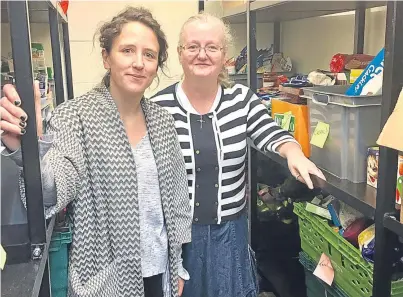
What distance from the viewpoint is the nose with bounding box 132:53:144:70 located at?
4.08ft

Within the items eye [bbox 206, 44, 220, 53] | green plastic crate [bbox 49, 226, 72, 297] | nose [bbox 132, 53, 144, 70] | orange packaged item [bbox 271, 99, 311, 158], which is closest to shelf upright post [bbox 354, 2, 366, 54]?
orange packaged item [bbox 271, 99, 311, 158]

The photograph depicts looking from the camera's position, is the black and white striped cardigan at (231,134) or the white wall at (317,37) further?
the white wall at (317,37)

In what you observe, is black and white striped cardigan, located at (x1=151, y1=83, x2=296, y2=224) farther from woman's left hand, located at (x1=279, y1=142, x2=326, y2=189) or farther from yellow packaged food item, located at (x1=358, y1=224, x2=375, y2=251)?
yellow packaged food item, located at (x1=358, y1=224, x2=375, y2=251)

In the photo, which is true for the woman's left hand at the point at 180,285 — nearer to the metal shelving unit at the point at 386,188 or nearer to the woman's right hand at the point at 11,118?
the metal shelving unit at the point at 386,188

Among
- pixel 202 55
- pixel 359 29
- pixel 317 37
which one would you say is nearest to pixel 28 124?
pixel 202 55

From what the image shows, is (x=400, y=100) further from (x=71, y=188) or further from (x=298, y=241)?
(x=298, y=241)

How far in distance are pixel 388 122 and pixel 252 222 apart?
4.77ft

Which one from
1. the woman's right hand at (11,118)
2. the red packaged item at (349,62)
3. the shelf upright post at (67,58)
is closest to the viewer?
the woman's right hand at (11,118)

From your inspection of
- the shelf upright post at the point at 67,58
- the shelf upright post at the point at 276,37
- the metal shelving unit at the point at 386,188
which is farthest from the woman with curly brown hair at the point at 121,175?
the shelf upright post at the point at 276,37

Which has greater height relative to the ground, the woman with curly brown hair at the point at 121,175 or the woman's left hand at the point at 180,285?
the woman with curly brown hair at the point at 121,175

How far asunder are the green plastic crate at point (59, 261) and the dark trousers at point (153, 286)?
0.25 meters

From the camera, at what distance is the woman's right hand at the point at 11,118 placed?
879mm

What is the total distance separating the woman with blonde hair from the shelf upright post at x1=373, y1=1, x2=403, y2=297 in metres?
0.39

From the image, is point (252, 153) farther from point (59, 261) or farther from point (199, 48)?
point (59, 261)
